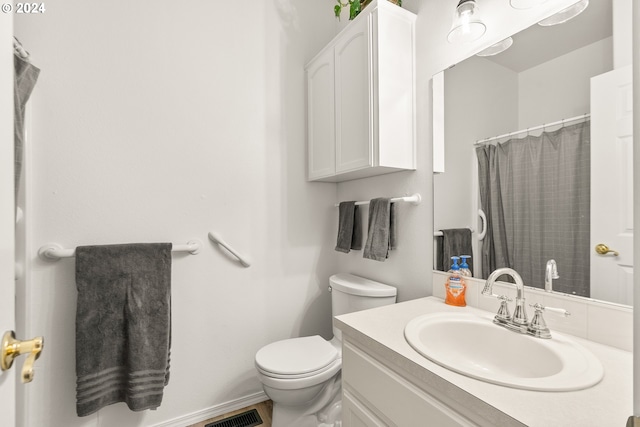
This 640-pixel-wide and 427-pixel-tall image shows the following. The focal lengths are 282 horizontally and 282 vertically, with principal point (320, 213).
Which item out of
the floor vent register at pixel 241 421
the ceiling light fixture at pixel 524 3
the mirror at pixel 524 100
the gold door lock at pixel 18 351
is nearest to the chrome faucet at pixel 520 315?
the mirror at pixel 524 100

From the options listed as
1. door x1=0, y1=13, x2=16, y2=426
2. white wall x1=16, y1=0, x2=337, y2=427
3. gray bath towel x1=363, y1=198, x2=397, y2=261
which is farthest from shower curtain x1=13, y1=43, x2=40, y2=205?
gray bath towel x1=363, y1=198, x2=397, y2=261

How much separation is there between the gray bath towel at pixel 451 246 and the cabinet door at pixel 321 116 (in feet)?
2.20

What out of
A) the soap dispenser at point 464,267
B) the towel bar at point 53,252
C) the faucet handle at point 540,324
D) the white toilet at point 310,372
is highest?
the towel bar at point 53,252

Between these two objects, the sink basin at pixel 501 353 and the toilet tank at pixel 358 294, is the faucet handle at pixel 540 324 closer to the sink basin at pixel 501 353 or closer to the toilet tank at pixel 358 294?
the sink basin at pixel 501 353

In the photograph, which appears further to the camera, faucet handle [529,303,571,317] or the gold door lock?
faucet handle [529,303,571,317]

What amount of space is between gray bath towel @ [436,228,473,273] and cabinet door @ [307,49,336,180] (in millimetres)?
671

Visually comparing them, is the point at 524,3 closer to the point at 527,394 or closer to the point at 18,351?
the point at 527,394

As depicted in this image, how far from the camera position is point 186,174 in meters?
1.51

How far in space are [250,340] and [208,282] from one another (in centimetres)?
44

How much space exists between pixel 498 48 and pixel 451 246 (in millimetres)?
804

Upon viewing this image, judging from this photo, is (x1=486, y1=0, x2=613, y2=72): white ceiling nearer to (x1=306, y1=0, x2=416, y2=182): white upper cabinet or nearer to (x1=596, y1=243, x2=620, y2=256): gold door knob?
(x1=306, y1=0, x2=416, y2=182): white upper cabinet

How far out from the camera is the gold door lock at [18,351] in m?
0.42

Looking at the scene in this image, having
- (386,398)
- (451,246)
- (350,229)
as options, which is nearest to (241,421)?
(386,398)

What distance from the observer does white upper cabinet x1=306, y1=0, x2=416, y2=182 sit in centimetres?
129
